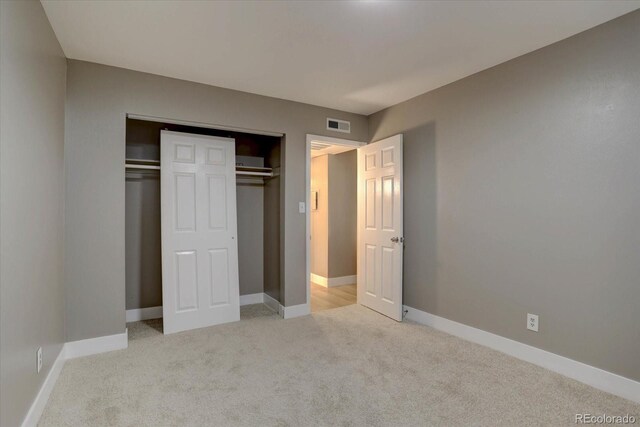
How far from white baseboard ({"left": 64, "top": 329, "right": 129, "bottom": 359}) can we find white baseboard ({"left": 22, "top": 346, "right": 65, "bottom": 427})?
0.12 m

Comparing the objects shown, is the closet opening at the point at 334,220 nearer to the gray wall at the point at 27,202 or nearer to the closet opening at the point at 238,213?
the closet opening at the point at 238,213

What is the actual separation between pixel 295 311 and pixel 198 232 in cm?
143

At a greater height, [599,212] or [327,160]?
[327,160]

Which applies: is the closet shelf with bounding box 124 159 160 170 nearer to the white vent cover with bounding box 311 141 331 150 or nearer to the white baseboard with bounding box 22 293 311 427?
the white baseboard with bounding box 22 293 311 427

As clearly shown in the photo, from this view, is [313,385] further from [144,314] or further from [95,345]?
[144,314]

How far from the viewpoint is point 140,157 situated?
12.3 ft


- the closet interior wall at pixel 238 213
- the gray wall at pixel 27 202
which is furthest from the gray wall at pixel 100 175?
the closet interior wall at pixel 238 213

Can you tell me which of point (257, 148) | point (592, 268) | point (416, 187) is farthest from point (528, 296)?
point (257, 148)

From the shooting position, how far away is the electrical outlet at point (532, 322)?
2639 millimetres

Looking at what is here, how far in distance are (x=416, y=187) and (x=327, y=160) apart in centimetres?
215

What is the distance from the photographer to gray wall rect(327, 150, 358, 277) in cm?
554

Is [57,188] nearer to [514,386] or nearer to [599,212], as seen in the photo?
[514,386]

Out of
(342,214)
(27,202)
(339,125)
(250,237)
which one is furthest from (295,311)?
(27,202)

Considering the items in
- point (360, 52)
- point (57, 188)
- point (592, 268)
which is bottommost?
point (592, 268)
